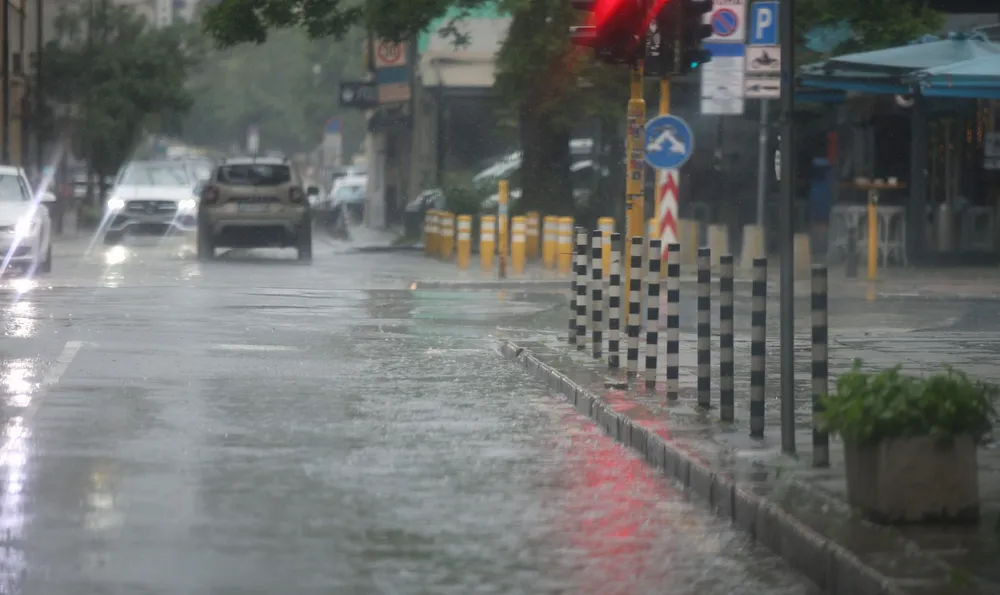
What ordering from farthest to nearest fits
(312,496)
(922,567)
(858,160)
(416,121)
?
(416,121) < (858,160) < (312,496) < (922,567)

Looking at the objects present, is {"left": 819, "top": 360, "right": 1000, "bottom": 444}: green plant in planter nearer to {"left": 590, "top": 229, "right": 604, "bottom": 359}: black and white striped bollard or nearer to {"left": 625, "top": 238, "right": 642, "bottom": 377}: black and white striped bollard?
{"left": 625, "top": 238, "right": 642, "bottom": 377}: black and white striped bollard

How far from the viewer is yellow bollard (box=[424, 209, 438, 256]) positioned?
35.6 metres

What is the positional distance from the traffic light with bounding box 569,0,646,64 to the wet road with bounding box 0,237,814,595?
2.65m

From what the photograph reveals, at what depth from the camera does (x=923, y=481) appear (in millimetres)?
7848

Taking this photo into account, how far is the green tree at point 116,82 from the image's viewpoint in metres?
60.1

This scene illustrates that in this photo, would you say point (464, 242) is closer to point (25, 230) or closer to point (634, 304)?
point (25, 230)

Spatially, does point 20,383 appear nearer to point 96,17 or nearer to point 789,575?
point 789,575

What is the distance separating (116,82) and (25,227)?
1298 inches

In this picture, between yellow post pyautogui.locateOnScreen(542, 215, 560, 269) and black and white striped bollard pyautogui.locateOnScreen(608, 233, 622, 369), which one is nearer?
black and white striped bollard pyautogui.locateOnScreen(608, 233, 622, 369)

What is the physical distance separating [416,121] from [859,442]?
47.4m

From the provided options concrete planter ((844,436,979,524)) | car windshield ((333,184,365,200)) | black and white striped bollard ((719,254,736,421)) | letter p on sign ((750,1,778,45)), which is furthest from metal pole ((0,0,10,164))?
concrete planter ((844,436,979,524))

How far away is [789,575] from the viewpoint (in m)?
7.66

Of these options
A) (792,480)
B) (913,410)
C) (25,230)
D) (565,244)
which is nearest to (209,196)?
(25,230)

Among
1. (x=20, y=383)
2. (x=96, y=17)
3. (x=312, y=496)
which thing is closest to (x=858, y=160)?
(x=20, y=383)
